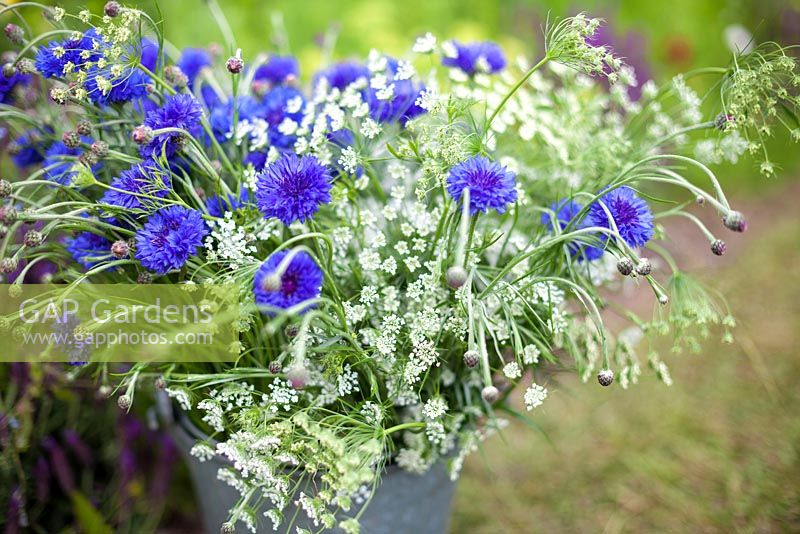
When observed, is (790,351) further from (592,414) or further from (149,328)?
(149,328)

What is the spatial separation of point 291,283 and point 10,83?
0.49 meters

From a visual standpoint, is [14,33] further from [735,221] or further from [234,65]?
[735,221]

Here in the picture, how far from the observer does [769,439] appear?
1.32 metres

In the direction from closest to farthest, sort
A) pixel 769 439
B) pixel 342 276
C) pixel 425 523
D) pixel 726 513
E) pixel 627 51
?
pixel 342 276
pixel 425 523
pixel 726 513
pixel 769 439
pixel 627 51

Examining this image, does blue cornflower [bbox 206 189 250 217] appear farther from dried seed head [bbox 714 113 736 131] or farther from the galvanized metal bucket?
dried seed head [bbox 714 113 736 131]

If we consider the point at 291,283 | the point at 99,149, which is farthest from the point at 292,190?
the point at 99,149

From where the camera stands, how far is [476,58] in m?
0.91

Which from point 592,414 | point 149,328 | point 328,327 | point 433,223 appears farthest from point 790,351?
point 149,328

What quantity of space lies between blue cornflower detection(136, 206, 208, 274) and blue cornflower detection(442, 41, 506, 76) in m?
0.43

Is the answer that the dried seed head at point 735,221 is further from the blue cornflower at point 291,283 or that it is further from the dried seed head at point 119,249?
the dried seed head at point 119,249

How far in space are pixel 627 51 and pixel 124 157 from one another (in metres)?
1.90

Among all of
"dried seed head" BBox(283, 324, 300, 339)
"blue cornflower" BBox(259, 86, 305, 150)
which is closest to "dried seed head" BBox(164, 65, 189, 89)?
"blue cornflower" BBox(259, 86, 305, 150)

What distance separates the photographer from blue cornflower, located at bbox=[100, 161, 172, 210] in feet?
2.19

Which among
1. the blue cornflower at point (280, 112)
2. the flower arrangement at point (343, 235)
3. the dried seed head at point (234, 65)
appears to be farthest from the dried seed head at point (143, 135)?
→ the blue cornflower at point (280, 112)
